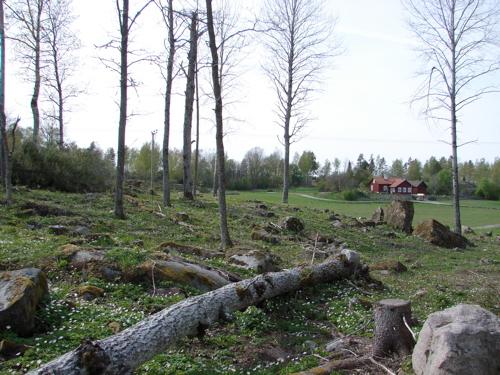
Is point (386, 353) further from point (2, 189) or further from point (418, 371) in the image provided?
point (2, 189)

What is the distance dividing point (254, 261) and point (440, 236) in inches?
492

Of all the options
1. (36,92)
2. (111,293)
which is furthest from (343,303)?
(36,92)

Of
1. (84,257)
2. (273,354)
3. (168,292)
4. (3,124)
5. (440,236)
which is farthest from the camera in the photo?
(440,236)

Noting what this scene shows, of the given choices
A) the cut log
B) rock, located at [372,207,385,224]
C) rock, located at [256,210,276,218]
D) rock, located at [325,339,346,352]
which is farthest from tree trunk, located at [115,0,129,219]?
rock, located at [372,207,385,224]

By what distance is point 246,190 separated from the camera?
7806 centimetres

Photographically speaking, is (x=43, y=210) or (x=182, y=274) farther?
(x=43, y=210)

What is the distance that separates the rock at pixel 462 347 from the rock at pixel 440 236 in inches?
607

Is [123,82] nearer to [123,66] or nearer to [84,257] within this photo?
[123,66]

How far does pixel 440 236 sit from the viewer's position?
63.4ft

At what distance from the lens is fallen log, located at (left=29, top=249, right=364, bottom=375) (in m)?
4.41

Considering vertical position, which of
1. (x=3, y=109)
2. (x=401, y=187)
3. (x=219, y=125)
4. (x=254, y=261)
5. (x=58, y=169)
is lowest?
(x=254, y=261)

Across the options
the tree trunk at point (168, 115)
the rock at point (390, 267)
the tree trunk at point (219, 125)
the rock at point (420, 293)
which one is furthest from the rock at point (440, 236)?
the tree trunk at point (168, 115)

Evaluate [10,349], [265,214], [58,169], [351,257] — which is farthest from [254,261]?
[58,169]

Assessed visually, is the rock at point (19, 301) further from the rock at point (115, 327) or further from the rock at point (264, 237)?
the rock at point (264, 237)
